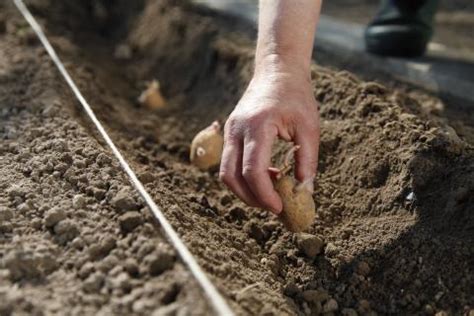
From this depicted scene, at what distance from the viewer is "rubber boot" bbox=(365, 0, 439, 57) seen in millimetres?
2764

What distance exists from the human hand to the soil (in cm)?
20

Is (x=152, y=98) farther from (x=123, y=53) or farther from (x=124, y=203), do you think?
(x=124, y=203)

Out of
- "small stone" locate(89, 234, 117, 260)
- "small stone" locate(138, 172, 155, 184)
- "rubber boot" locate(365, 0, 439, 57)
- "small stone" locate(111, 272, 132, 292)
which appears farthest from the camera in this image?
"rubber boot" locate(365, 0, 439, 57)

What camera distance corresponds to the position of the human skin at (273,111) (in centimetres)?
140

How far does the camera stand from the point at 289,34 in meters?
1.57

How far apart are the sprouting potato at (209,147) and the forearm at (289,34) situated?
559mm

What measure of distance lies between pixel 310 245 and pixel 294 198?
7.0 inches

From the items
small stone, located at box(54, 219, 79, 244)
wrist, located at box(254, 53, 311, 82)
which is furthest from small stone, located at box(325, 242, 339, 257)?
small stone, located at box(54, 219, 79, 244)

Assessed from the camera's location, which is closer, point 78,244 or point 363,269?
point 78,244

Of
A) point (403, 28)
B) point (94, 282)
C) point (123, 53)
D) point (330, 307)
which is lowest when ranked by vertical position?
point (330, 307)

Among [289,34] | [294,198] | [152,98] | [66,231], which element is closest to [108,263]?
[66,231]

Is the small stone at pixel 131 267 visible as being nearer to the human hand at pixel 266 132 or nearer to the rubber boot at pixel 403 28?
the human hand at pixel 266 132

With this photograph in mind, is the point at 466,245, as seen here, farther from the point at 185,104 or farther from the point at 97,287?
the point at 185,104

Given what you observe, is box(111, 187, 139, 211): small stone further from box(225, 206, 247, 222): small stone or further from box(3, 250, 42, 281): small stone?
box(225, 206, 247, 222): small stone
